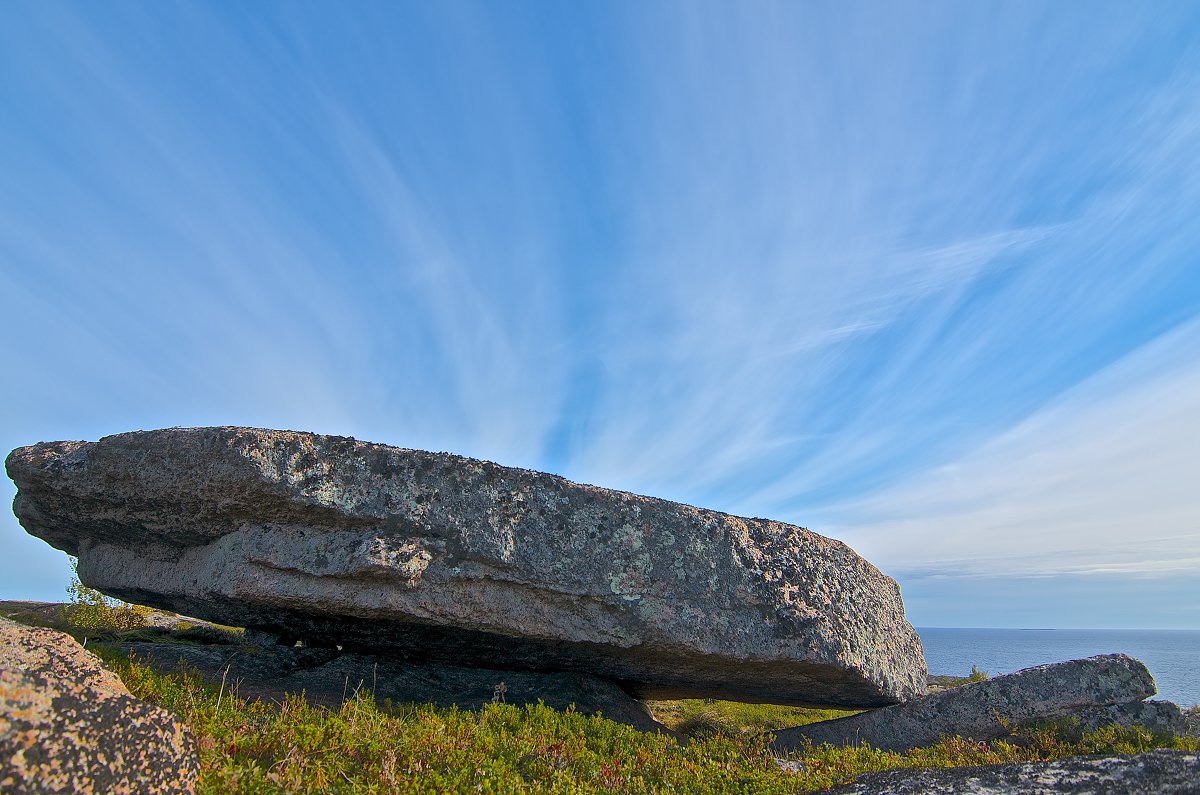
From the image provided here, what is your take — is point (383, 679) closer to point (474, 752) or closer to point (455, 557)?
point (455, 557)

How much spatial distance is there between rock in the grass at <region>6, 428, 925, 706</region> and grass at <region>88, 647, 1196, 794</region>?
48.5 inches

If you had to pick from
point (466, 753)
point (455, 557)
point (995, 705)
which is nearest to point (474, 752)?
point (466, 753)

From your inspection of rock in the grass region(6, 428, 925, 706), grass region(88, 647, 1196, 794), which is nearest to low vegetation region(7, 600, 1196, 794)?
grass region(88, 647, 1196, 794)

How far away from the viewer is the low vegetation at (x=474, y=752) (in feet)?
17.3

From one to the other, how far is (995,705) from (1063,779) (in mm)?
5936

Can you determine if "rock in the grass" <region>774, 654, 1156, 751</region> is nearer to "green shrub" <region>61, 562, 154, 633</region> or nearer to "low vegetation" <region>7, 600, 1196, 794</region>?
"low vegetation" <region>7, 600, 1196, 794</region>

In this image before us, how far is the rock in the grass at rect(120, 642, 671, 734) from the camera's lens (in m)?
9.11

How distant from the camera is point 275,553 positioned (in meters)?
8.87

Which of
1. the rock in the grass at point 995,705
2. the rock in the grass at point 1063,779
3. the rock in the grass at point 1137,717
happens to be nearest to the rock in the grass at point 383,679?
the rock in the grass at point 995,705

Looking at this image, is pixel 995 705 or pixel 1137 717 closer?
pixel 1137 717

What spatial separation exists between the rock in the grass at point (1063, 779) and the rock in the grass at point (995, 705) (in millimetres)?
4883

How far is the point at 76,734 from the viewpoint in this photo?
169 inches

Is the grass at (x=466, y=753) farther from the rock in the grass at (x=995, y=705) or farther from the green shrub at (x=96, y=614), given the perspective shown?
the green shrub at (x=96, y=614)

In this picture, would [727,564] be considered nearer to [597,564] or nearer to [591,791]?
[597,564]
